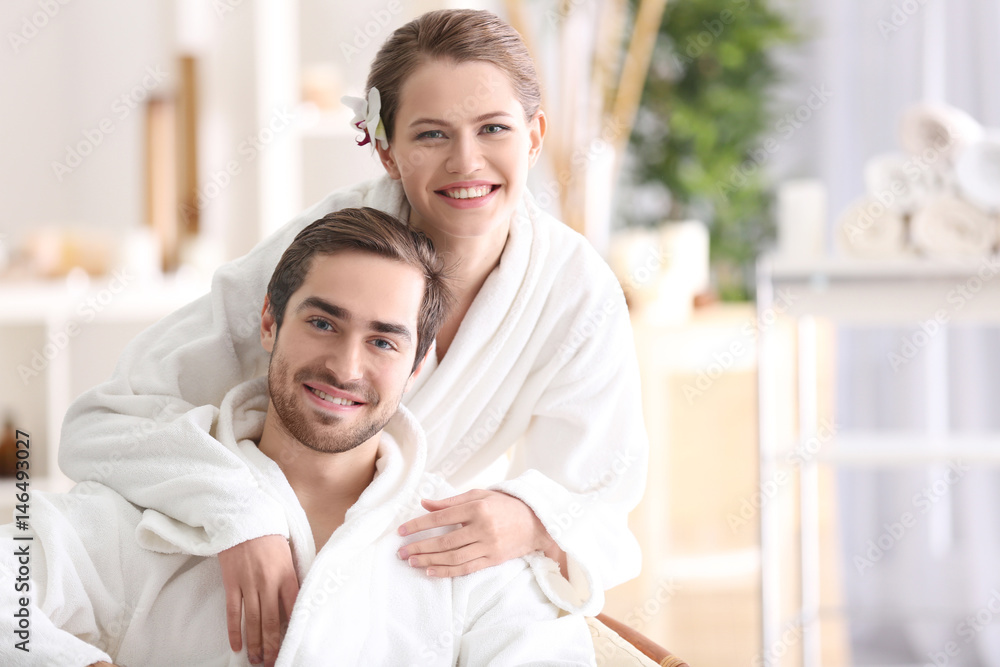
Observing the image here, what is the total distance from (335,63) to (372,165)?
399mm

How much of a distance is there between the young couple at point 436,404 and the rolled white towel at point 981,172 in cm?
99

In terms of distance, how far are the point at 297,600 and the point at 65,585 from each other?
256 mm

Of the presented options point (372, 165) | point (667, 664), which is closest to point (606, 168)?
point (372, 165)

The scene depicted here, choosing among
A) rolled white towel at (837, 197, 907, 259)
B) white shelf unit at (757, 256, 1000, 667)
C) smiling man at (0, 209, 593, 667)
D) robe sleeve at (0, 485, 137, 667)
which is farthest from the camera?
rolled white towel at (837, 197, 907, 259)

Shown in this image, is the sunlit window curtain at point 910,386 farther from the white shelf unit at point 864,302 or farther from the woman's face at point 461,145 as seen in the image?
the woman's face at point 461,145

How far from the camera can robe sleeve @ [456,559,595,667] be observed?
1146mm

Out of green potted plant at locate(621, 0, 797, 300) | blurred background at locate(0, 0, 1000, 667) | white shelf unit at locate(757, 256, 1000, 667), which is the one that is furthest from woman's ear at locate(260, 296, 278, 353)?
green potted plant at locate(621, 0, 797, 300)

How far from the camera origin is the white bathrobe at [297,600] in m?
1.11

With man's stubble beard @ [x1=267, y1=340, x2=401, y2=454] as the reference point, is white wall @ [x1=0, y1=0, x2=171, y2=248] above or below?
above

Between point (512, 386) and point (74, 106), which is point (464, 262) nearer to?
point (512, 386)

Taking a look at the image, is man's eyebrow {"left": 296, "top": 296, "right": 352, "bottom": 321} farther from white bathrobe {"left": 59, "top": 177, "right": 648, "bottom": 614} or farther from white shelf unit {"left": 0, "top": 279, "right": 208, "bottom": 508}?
white shelf unit {"left": 0, "top": 279, "right": 208, "bottom": 508}

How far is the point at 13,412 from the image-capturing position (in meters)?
3.04

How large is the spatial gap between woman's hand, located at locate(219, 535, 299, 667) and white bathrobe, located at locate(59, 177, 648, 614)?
0.67ft

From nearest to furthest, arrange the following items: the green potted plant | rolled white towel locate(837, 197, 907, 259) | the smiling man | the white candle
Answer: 1. the smiling man
2. rolled white towel locate(837, 197, 907, 259)
3. the white candle
4. the green potted plant
